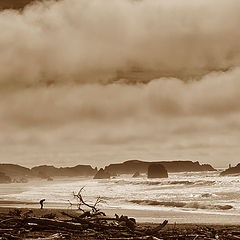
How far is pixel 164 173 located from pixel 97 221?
9439 centimetres

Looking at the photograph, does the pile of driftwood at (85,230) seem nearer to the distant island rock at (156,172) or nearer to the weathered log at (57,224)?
the weathered log at (57,224)

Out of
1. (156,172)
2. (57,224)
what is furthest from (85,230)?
(156,172)

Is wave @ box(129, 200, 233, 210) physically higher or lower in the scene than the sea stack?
lower

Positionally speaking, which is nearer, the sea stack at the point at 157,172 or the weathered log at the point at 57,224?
the weathered log at the point at 57,224

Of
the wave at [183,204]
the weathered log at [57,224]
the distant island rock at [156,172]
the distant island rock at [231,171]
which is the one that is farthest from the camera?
the distant island rock at [231,171]

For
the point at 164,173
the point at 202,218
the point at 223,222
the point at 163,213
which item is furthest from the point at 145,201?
the point at 164,173

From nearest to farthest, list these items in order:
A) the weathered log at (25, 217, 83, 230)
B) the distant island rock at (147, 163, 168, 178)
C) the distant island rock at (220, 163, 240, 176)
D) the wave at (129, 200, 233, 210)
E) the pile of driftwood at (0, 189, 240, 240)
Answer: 1. the pile of driftwood at (0, 189, 240, 240)
2. the weathered log at (25, 217, 83, 230)
3. the wave at (129, 200, 233, 210)
4. the distant island rock at (147, 163, 168, 178)
5. the distant island rock at (220, 163, 240, 176)

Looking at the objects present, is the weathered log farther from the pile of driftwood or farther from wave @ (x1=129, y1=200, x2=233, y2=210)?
wave @ (x1=129, y1=200, x2=233, y2=210)

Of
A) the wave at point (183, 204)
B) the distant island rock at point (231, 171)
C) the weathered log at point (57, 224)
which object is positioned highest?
the distant island rock at point (231, 171)

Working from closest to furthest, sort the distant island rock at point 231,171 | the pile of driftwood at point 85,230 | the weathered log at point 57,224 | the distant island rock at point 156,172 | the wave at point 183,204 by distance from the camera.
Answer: the pile of driftwood at point 85,230 < the weathered log at point 57,224 < the wave at point 183,204 < the distant island rock at point 156,172 < the distant island rock at point 231,171

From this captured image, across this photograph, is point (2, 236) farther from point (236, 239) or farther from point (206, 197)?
point (206, 197)

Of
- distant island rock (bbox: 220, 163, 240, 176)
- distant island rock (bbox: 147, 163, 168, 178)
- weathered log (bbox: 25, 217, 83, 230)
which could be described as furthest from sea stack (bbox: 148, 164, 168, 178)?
weathered log (bbox: 25, 217, 83, 230)

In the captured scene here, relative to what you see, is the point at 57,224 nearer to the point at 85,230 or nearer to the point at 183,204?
the point at 85,230

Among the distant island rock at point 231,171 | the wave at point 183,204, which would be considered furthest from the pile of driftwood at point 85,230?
the distant island rock at point 231,171
